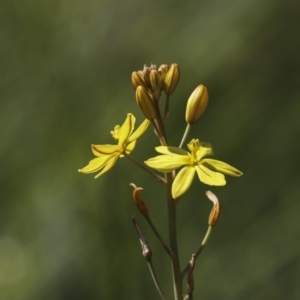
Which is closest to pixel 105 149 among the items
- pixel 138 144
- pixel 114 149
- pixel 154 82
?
pixel 114 149

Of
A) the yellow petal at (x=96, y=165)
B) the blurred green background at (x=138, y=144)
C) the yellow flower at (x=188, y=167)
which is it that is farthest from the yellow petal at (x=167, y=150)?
the blurred green background at (x=138, y=144)

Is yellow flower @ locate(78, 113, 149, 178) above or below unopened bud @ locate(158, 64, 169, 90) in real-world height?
below

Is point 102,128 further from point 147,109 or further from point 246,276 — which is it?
point 147,109

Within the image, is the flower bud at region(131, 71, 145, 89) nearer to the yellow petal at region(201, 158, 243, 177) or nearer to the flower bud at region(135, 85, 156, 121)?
the flower bud at region(135, 85, 156, 121)

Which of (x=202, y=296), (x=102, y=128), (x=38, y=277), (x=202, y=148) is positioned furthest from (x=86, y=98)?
(x=202, y=148)

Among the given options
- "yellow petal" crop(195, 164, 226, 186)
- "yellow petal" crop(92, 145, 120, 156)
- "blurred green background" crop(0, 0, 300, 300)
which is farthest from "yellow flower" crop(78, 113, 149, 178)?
"blurred green background" crop(0, 0, 300, 300)

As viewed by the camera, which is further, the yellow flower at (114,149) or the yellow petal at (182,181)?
the yellow flower at (114,149)

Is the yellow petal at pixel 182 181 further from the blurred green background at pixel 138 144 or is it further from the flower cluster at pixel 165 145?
the blurred green background at pixel 138 144
